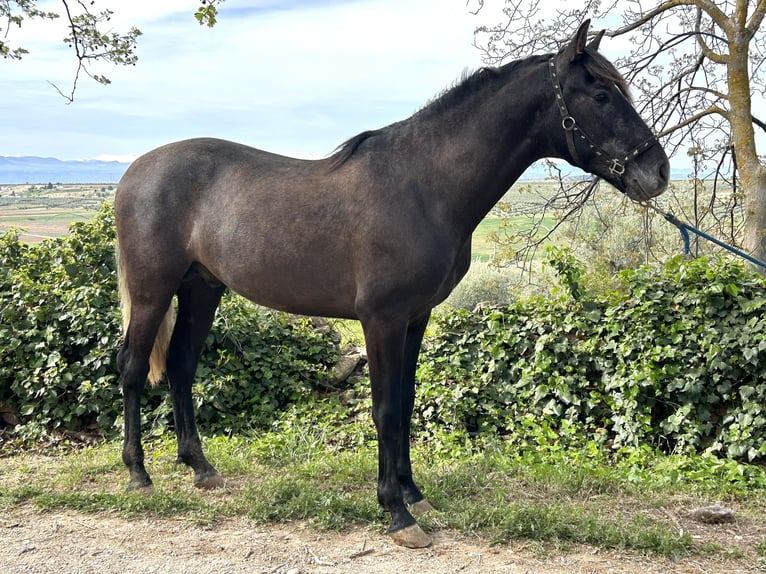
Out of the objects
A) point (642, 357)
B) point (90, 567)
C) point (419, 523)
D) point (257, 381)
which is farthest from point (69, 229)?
point (642, 357)

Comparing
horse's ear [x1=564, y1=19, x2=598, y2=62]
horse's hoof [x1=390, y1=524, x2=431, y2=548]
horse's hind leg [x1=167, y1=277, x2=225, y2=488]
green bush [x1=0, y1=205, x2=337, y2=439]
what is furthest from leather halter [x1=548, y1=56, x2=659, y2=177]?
green bush [x1=0, y1=205, x2=337, y2=439]

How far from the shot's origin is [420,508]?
4.09 meters

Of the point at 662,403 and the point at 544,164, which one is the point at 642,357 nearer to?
the point at 662,403

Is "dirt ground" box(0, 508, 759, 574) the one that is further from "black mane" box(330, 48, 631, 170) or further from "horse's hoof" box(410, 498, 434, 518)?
"black mane" box(330, 48, 631, 170)

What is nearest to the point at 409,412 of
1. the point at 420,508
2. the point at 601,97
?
the point at 420,508

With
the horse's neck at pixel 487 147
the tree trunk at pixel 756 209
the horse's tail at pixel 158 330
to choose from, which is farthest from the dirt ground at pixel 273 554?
the tree trunk at pixel 756 209

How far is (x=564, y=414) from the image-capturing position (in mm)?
5895

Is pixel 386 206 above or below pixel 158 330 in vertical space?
above

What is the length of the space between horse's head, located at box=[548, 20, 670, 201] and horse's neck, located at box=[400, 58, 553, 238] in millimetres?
154

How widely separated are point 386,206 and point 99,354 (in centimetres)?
412

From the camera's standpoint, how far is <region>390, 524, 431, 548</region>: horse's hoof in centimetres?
364

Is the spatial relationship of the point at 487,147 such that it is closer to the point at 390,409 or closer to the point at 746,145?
the point at 390,409

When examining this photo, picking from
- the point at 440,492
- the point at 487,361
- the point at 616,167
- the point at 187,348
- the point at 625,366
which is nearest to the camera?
Result: the point at 616,167

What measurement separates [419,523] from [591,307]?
3130 millimetres
